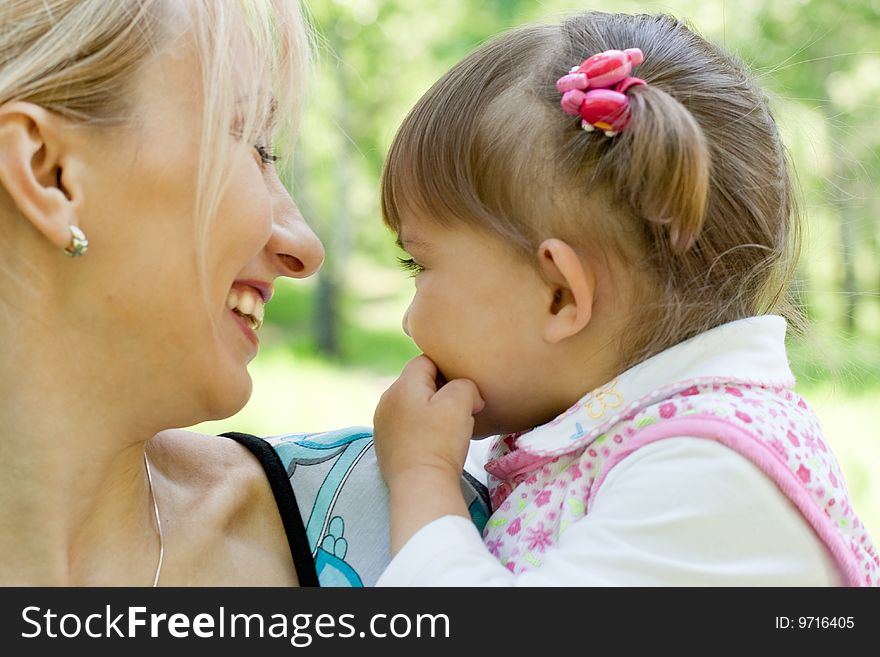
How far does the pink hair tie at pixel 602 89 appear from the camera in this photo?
1632 mm

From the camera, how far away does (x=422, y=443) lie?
5.49ft

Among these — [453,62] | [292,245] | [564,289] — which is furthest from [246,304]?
[453,62]

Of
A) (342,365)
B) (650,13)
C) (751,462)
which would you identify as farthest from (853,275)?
(751,462)

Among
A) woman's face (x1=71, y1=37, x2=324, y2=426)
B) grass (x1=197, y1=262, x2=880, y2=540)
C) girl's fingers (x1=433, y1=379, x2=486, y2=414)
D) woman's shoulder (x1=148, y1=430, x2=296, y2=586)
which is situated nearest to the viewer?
woman's face (x1=71, y1=37, x2=324, y2=426)

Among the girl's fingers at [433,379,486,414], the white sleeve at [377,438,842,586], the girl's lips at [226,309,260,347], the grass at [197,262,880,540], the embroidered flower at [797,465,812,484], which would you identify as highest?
the grass at [197,262,880,540]

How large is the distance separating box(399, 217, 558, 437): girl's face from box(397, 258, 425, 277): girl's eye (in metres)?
0.04

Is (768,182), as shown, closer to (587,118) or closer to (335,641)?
(587,118)

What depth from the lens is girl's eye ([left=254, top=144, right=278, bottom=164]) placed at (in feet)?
5.53

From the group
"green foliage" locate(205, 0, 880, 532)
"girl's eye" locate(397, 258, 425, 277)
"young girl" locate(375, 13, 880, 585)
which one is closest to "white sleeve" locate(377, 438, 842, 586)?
"young girl" locate(375, 13, 880, 585)

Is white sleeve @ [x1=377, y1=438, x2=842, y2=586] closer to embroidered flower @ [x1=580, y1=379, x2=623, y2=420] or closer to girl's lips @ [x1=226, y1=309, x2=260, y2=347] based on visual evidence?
embroidered flower @ [x1=580, y1=379, x2=623, y2=420]

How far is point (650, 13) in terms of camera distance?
195 cm

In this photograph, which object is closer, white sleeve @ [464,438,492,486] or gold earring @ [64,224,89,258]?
gold earring @ [64,224,89,258]

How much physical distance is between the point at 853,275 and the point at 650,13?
5.96 m

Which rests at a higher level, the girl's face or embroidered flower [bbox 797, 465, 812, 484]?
the girl's face
